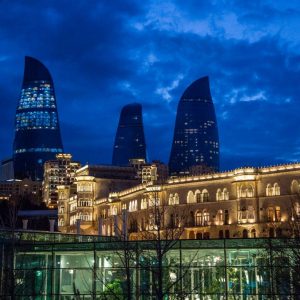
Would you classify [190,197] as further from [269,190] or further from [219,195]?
[269,190]

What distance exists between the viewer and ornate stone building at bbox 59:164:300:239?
102750 millimetres

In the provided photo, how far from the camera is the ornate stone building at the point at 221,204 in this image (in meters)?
103

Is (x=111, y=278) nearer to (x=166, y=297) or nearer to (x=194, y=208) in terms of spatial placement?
(x=166, y=297)

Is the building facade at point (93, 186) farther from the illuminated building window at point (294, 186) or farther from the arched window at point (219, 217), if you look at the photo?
the illuminated building window at point (294, 186)

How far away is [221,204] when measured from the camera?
113812 millimetres

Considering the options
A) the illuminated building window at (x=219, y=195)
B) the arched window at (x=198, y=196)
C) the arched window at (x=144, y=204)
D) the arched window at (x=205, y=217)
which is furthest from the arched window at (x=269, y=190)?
the arched window at (x=144, y=204)

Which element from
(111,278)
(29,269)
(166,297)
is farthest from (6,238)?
(166,297)

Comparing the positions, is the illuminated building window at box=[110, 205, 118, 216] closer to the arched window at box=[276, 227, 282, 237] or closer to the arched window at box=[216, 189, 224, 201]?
the arched window at box=[216, 189, 224, 201]

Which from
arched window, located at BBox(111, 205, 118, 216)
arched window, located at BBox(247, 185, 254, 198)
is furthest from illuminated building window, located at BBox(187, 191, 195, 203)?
arched window, located at BBox(111, 205, 118, 216)

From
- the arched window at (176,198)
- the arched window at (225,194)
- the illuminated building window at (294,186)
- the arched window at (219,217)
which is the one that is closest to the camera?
the illuminated building window at (294,186)

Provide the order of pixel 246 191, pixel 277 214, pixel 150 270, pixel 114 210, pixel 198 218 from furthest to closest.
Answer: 1. pixel 114 210
2. pixel 198 218
3. pixel 246 191
4. pixel 277 214
5. pixel 150 270

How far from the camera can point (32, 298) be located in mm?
46656

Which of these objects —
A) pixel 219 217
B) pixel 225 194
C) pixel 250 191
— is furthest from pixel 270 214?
pixel 219 217

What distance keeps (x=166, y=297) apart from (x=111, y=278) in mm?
4307
